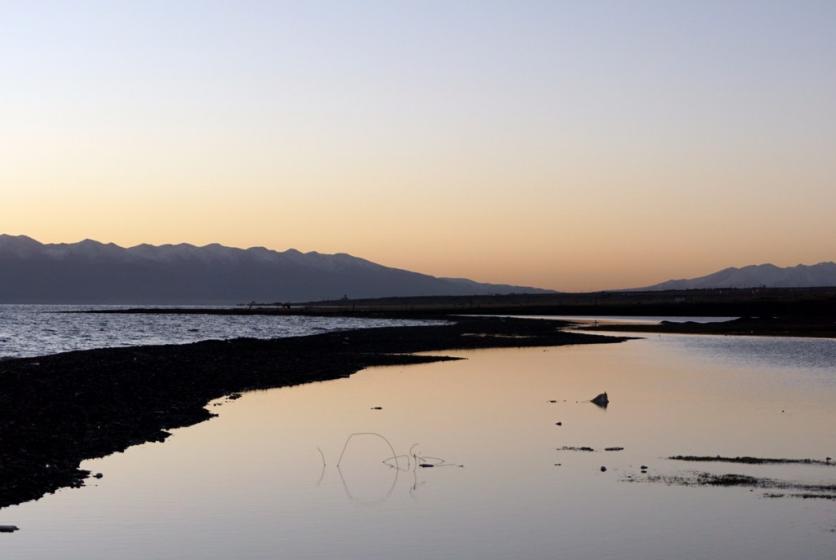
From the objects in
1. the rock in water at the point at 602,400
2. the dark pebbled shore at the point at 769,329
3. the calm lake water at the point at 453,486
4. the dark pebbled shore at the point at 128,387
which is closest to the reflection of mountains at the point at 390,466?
the calm lake water at the point at 453,486

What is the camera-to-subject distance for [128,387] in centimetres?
3834

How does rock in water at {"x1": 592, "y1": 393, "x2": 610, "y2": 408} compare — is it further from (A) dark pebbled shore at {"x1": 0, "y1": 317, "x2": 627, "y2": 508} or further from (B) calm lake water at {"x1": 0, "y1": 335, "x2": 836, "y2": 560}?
(A) dark pebbled shore at {"x1": 0, "y1": 317, "x2": 627, "y2": 508}

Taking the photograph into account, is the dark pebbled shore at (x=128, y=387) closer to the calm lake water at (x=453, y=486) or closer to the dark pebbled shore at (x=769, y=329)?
the calm lake water at (x=453, y=486)

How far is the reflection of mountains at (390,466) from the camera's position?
19.6 metres

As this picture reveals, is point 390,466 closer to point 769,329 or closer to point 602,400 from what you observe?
point 602,400

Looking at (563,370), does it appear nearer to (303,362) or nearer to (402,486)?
(303,362)

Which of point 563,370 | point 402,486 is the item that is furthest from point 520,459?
point 563,370

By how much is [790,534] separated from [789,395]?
22.4 metres

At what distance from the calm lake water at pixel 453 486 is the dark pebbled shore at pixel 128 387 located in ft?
3.72

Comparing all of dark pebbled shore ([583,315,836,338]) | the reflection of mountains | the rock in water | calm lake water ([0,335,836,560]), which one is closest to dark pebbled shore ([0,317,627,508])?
calm lake water ([0,335,836,560])

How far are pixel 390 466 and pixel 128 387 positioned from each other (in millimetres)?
18767

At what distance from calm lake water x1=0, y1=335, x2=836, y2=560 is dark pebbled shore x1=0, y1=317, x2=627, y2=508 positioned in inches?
44.6

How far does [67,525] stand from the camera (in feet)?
54.8

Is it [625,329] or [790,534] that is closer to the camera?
[790,534]
